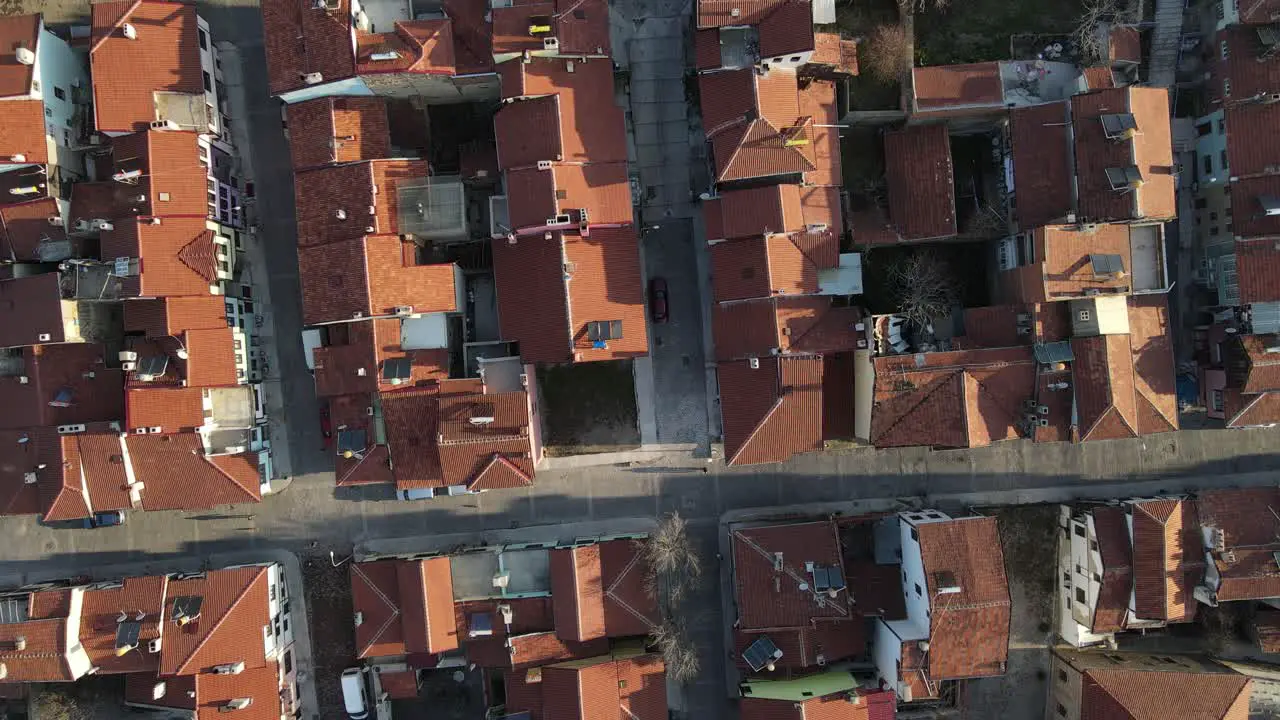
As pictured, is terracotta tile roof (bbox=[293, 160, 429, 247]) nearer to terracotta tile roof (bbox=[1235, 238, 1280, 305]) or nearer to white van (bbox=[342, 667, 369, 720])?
white van (bbox=[342, 667, 369, 720])

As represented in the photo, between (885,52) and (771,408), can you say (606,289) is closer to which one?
(771,408)

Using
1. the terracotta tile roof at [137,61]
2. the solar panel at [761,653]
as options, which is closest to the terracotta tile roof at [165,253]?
the terracotta tile roof at [137,61]

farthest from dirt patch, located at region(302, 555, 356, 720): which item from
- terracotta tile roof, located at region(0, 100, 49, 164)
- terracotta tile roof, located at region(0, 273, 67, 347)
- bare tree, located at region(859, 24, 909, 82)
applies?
bare tree, located at region(859, 24, 909, 82)

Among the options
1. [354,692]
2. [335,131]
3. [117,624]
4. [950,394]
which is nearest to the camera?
[950,394]

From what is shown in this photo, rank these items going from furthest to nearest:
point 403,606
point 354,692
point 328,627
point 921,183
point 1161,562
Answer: point 328,627
point 354,692
point 921,183
point 403,606
point 1161,562

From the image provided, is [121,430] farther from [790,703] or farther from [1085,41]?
[1085,41]

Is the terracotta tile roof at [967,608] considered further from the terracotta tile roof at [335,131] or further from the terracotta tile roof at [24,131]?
the terracotta tile roof at [24,131]

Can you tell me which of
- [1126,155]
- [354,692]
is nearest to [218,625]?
[354,692]
